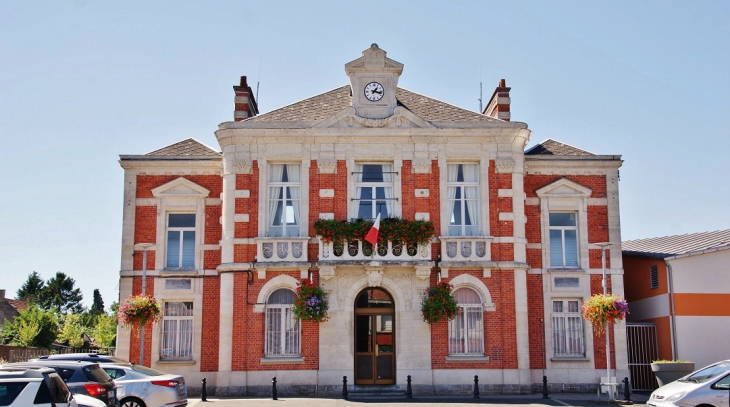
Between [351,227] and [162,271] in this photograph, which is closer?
[351,227]

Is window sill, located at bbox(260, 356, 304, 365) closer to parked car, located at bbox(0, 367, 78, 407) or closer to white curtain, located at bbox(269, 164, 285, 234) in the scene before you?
white curtain, located at bbox(269, 164, 285, 234)

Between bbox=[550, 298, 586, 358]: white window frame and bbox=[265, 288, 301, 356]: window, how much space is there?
862 cm

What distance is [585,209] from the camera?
26.8 m

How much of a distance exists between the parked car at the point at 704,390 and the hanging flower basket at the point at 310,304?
10231 millimetres

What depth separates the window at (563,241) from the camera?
87.8 feet

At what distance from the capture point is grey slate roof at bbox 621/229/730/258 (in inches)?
1068

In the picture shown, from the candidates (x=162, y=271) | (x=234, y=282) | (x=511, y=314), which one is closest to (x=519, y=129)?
(x=511, y=314)

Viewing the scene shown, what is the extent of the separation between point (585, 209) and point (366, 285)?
818cm

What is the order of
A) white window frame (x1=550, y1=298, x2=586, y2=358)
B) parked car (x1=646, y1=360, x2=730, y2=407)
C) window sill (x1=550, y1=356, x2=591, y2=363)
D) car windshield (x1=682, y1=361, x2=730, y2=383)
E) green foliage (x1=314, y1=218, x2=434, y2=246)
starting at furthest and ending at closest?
white window frame (x1=550, y1=298, x2=586, y2=358) < window sill (x1=550, y1=356, x2=591, y2=363) < green foliage (x1=314, y1=218, x2=434, y2=246) < car windshield (x1=682, y1=361, x2=730, y2=383) < parked car (x1=646, y1=360, x2=730, y2=407)

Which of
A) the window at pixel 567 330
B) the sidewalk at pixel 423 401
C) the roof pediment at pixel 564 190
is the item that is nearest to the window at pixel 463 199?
the roof pediment at pixel 564 190

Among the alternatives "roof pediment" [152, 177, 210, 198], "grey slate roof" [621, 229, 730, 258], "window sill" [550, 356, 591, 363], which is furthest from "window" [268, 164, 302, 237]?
"grey slate roof" [621, 229, 730, 258]

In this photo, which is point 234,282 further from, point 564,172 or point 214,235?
point 564,172

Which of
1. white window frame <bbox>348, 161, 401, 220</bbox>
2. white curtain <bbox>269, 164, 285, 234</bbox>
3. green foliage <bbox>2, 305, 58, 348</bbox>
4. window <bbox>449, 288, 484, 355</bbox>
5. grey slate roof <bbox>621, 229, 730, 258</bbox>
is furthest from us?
green foliage <bbox>2, 305, 58, 348</bbox>

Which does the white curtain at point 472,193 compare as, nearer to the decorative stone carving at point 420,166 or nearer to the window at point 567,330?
the decorative stone carving at point 420,166
